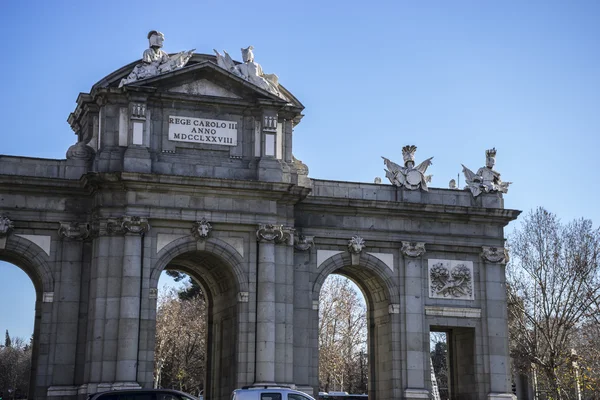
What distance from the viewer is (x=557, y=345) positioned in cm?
5256

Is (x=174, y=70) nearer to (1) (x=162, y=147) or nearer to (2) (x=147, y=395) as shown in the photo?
(1) (x=162, y=147)

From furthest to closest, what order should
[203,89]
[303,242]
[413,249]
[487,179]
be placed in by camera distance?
[487,179], [413,249], [303,242], [203,89]

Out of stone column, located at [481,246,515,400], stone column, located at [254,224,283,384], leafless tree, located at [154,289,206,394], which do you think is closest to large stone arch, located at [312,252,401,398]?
stone column, located at [254,224,283,384]

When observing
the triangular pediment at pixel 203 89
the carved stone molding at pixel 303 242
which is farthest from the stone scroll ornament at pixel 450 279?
the triangular pediment at pixel 203 89

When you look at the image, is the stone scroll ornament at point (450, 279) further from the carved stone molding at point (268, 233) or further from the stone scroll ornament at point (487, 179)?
the carved stone molding at point (268, 233)

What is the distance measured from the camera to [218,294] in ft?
127

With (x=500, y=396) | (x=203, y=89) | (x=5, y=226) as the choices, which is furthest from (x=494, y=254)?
(x=5, y=226)

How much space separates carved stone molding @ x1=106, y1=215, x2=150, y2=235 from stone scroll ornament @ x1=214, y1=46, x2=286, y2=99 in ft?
23.9

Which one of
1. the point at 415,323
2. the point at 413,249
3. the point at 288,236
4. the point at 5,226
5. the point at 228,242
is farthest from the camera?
the point at 413,249

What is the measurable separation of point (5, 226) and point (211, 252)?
7809mm

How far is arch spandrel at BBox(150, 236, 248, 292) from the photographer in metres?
34.3

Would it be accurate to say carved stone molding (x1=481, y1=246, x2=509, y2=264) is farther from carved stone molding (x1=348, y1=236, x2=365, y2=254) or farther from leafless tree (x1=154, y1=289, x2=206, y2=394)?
A: leafless tree (x1=154, y1=289, x2=206, y2=394)

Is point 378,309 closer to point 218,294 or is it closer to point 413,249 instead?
point 413,249

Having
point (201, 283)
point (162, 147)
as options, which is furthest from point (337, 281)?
point (162, 147)
